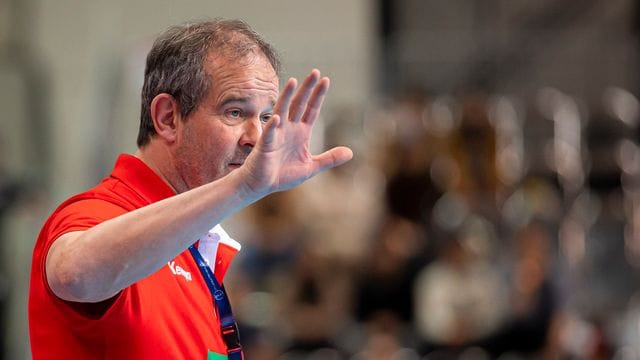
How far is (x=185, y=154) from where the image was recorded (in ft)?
9.81

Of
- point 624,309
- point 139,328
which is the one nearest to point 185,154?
point 139,328

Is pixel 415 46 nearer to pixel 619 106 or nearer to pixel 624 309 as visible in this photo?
pixel 619 106

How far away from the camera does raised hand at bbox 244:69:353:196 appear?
2504mm

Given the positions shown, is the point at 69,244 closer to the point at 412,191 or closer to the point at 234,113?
the point at 234,113

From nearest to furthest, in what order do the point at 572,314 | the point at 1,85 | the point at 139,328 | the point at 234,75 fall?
the point at 139,328
the point at 234,75
the point at 572,314
the point at 1,85

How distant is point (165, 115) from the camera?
118 inches

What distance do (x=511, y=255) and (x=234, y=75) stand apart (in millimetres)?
6885

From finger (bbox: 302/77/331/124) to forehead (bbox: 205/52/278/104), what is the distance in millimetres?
304

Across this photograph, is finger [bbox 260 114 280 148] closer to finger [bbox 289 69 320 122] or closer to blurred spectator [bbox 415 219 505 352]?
finger [bbox 289 69 320 122]

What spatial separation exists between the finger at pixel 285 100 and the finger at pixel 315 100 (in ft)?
0.30

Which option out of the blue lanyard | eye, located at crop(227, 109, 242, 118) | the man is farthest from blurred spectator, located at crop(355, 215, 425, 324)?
eye, located at crop(227, 109, 242, 118)

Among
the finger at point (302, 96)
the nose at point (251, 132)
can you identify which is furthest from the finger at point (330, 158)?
the nose at point (251, 132)

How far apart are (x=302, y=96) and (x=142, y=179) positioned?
63cm

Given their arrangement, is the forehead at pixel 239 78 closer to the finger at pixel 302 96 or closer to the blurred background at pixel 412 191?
the finger at pixel 302 96
